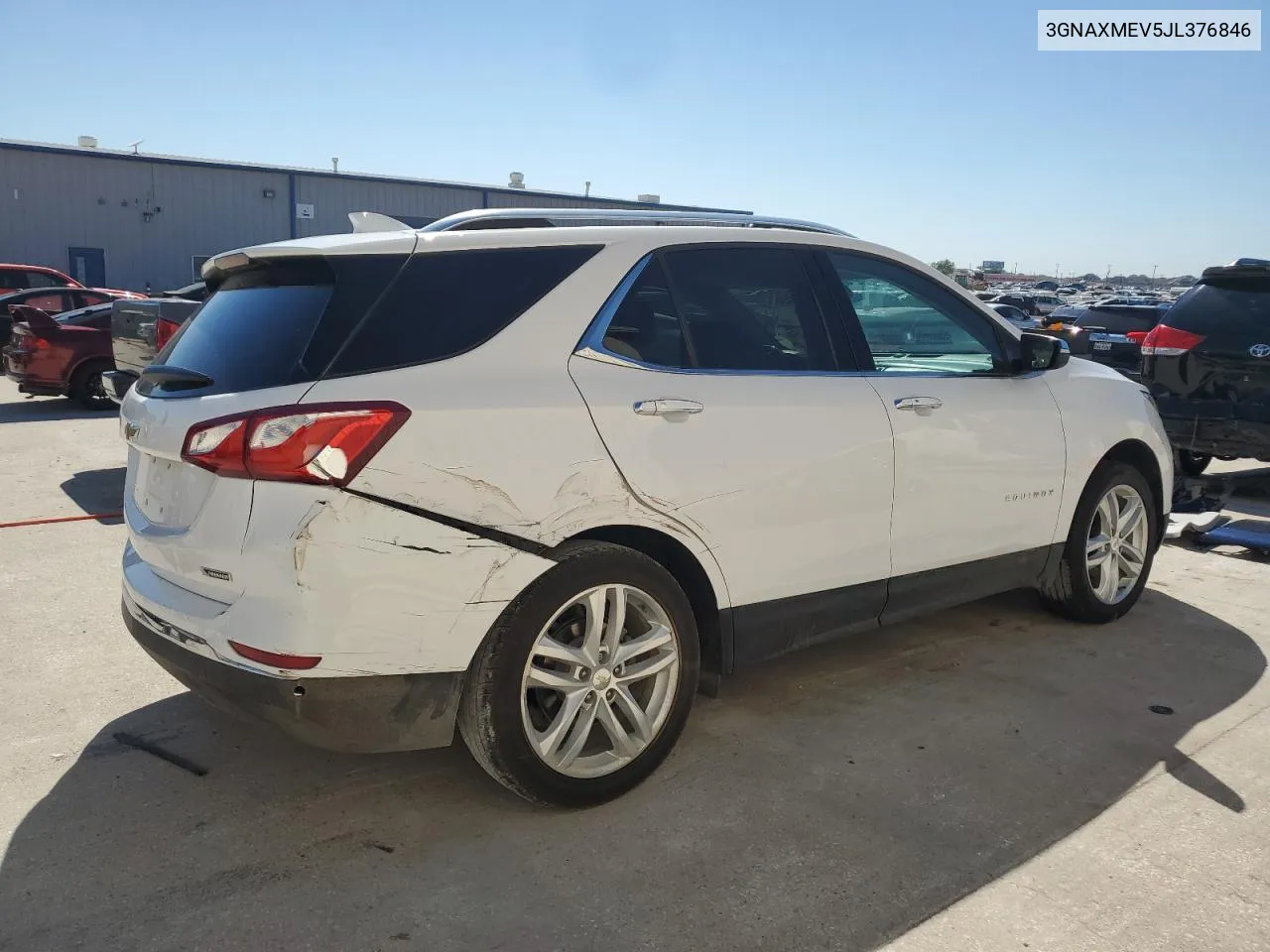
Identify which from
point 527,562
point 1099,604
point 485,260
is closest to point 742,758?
point 527,562

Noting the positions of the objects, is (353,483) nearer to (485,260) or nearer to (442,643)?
(442,643)

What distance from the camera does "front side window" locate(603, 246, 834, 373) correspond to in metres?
3.32

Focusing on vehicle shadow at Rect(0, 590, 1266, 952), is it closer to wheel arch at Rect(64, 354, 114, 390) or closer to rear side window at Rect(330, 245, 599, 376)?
rear side window at Rect(330, 245, 599, 376)

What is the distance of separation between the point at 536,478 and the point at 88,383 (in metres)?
11.7

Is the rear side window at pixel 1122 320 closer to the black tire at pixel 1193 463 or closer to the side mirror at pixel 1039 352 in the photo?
the black tire at pixel 1193 463

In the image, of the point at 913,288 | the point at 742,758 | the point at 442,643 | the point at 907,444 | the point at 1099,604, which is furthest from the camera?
the point at 1099,604

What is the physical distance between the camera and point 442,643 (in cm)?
282

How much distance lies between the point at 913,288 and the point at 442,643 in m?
2.55

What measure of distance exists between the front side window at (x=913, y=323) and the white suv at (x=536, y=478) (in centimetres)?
3

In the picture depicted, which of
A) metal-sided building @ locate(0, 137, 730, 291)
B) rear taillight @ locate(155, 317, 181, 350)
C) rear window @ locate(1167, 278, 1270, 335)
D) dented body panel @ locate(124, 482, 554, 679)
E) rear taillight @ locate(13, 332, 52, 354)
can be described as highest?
metal-sided building @ locate(0, 137, 730, 291)

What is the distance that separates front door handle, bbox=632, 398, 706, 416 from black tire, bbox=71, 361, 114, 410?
37.0 ft

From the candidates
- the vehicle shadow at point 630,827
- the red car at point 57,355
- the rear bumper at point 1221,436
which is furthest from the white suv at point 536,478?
the red car at point 57,355

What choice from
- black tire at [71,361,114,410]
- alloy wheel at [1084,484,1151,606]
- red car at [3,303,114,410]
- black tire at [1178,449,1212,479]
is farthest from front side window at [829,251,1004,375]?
black tire at [71,361,114,410]

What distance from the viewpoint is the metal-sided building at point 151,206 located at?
2888cm
